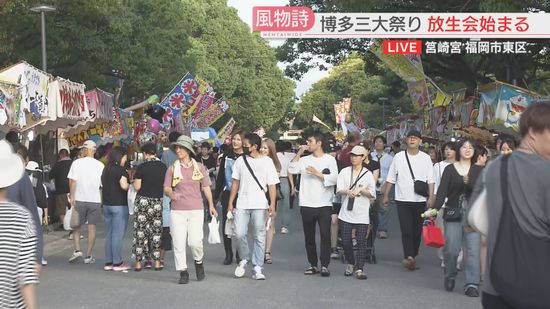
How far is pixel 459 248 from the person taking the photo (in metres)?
8.39

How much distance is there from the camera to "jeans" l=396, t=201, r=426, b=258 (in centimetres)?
996

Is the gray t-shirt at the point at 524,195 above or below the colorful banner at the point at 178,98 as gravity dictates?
below

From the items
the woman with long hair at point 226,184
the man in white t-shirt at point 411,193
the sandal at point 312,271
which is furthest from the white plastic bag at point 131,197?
the man in white t-shirt at point 411,193

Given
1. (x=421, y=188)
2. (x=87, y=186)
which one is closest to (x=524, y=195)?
(x=421, y=188)

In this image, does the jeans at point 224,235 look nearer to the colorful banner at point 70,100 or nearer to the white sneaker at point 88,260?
the white sneaker at point 88,260

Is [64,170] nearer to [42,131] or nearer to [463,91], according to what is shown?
[42,131]

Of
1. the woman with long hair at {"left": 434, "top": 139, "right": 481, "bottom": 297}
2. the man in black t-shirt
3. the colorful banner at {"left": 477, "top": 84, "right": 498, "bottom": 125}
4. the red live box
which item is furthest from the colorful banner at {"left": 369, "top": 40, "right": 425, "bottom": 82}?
the woman with long hair at {"left": 434, "top": 139, "right": 481, "bottom": 297}

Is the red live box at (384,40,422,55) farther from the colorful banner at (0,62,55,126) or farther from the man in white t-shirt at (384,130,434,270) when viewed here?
the colorful banner at (0,62,55,126)

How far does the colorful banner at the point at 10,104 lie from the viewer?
11.6 meters

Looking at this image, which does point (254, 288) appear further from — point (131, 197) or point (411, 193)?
point (131, 197)

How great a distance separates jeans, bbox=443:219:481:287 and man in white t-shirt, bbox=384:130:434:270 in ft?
4.75

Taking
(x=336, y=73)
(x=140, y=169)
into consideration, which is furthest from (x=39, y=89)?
(x=336, y=73)

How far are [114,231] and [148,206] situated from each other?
59cm

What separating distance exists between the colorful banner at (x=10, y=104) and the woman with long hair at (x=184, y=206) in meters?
3.74
